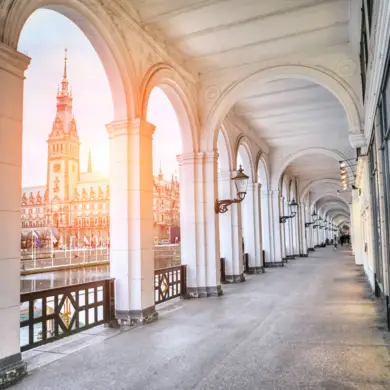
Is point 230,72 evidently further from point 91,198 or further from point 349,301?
point 91,198

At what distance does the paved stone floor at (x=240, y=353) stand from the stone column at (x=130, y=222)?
1.84 feet

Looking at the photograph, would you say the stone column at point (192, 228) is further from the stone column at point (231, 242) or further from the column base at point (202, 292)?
the stone column at point (231, 242)

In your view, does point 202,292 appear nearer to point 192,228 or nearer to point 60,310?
point 192,228

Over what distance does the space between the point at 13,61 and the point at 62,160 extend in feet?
263

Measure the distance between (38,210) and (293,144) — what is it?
69.8 m

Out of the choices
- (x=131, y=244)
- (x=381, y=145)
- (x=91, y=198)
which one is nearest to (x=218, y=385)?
(x=131, y=244)

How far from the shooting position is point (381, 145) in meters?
5.64

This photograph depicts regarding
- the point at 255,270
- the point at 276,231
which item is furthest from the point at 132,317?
the point at 276,231

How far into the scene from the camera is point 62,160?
3164 inches

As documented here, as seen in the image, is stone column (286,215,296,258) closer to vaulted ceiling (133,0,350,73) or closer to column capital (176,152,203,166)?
column capital (176,152,203,166)

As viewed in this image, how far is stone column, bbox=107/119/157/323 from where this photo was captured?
6.67 metres

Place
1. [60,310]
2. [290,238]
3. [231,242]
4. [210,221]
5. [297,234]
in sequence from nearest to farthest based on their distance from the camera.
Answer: [60,310], [210,221], [231,242], [290,238], [297,234]

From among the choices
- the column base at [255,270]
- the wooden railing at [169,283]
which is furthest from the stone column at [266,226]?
the wooden railing at [169,283]

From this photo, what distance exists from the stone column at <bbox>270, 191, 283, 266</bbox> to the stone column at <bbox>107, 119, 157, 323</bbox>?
38.2 feet
